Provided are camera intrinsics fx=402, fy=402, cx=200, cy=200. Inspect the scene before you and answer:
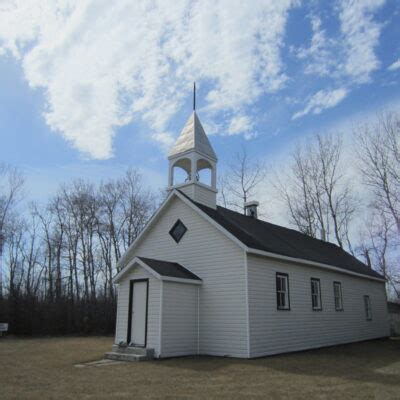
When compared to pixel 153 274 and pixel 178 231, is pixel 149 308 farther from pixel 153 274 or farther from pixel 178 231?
pixel 178 231

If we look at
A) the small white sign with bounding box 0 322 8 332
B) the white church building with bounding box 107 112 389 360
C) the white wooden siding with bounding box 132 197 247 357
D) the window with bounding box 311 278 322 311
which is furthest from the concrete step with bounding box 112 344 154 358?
the small white sign with bounding box 0 322 8 332

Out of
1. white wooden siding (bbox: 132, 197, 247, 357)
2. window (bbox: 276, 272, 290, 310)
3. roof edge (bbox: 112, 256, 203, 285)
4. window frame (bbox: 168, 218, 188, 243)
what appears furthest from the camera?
window frame (bbox: 168, 218, 188, 243)

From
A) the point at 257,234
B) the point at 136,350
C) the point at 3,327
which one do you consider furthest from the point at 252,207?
the point at 3,327

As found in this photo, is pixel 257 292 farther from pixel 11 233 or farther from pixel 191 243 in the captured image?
pixel 11 233

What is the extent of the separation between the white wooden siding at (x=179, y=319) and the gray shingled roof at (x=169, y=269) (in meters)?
0.29

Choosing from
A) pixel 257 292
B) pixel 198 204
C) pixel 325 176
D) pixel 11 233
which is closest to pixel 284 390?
pixel 257 292

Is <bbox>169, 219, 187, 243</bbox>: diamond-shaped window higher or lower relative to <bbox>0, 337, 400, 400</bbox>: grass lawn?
higher

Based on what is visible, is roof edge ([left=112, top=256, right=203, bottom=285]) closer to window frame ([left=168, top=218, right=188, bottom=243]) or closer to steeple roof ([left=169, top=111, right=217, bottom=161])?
window frame ([left=168, top=218, right=188, bottom=243])

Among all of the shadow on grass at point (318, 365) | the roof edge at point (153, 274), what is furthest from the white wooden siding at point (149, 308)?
the shadow on grass at point (318, 365)

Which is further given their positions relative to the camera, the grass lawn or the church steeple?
the church steeple

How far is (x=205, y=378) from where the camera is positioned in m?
8.80

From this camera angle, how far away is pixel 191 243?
14.8 meters

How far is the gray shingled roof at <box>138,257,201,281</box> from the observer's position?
13.0 meters

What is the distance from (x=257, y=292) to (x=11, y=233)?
25.0 metres
